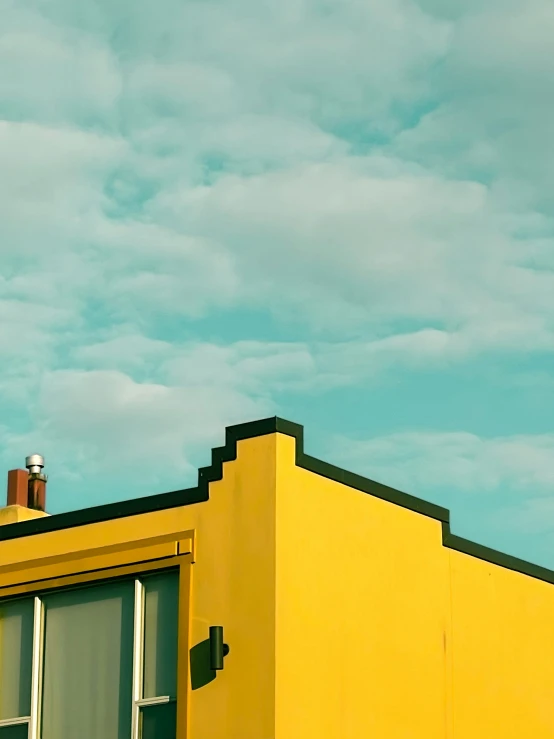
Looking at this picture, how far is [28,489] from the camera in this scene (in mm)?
25516

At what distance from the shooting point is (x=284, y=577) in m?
19.1

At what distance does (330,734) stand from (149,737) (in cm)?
239

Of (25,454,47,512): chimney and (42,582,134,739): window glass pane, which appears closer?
(42,582,134,739): window glass pane

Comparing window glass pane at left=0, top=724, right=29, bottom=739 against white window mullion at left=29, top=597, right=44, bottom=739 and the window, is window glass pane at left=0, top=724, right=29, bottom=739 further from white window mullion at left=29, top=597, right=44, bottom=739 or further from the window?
white window mullion at left=29, top=597, right=44, bottom=739

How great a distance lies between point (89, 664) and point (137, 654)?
936 millimetres

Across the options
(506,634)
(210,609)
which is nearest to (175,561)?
(210,609)

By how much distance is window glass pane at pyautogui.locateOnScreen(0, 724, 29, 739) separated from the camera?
2079 centimetres

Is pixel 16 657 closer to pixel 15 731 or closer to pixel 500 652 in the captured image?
pixel 15 731

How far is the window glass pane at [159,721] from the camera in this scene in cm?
1947

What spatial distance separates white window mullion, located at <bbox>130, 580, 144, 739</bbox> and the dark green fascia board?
3.84ft

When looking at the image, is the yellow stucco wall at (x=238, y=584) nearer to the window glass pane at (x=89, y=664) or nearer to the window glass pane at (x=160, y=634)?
the window glass pane at (x=160, y=634)

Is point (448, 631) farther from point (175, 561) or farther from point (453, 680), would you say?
point (175, 561)

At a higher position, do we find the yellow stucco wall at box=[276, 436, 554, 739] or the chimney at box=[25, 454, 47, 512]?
the chimney at box=[25, 454, 47, 512]

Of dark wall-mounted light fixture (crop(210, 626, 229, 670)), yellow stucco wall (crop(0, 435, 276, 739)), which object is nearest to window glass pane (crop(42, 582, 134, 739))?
yellow stucco wall (crop(0, 435, 276, 739))
